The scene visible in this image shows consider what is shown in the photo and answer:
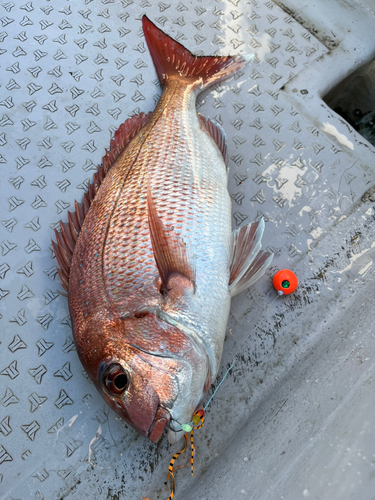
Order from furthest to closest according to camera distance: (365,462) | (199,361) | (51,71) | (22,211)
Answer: (51,71)
(22,211)
(365,462)
(199,361)

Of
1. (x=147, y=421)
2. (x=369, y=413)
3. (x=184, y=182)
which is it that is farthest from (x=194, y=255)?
(x=369, y=413)

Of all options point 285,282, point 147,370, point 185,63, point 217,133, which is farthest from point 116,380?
point 185,63

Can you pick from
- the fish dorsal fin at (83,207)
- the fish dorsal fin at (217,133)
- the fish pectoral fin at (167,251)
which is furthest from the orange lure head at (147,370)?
the fish dorsal fin at (217,133)

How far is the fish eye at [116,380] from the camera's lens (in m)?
1.21

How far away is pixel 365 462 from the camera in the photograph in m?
1.42

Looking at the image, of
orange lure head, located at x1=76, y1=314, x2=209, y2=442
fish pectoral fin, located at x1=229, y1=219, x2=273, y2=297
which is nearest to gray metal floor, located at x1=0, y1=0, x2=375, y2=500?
fish pectoral fin, located at x1=229, y1=219, x2=273, y2=297

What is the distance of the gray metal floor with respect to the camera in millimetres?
1499

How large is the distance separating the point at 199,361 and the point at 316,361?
0.63m

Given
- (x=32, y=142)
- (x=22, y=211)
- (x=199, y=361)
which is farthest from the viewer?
(x=32, y=142)

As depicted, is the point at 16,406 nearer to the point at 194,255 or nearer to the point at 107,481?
the point at 107,481

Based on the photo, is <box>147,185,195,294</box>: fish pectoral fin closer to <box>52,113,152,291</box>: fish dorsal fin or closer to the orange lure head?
the orange lure head

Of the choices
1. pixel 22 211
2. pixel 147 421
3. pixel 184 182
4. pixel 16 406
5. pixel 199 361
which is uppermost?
pixel 184 182

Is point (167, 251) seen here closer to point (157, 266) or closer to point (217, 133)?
point (157, 266)

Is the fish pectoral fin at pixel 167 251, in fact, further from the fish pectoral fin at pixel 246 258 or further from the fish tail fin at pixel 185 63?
the fish tail fin at pixel 185 63
